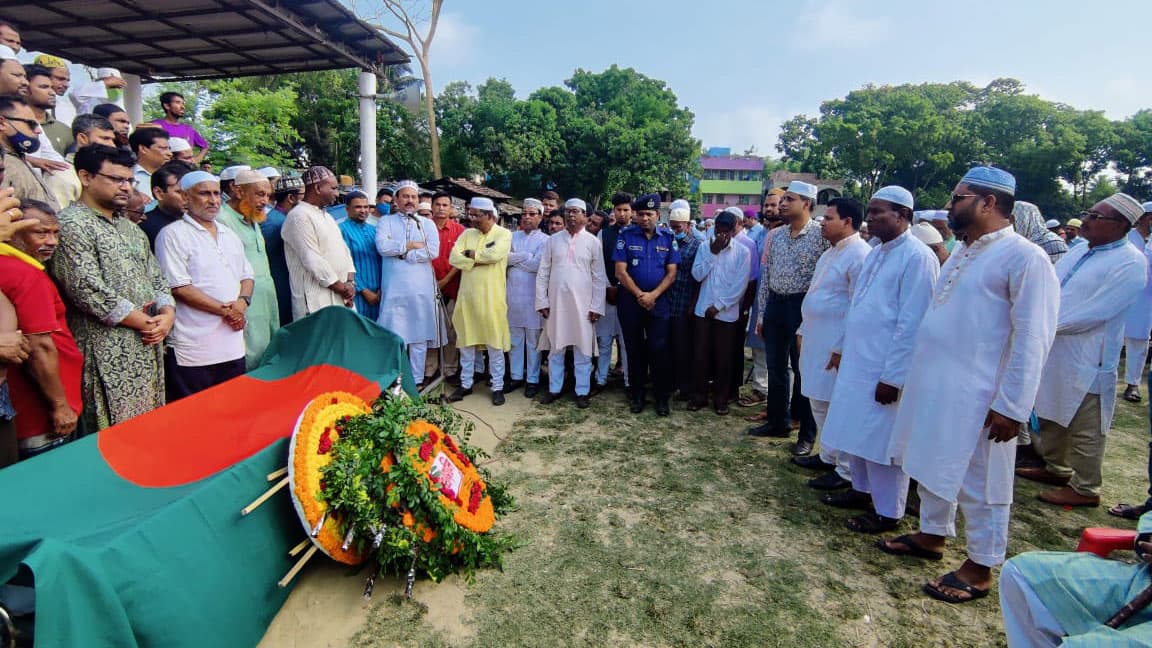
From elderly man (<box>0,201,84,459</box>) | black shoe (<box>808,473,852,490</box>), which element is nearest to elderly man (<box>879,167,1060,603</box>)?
black shoe (<box>808,473,852,490</box>)

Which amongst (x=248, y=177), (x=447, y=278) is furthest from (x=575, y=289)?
(x=248, y=177)

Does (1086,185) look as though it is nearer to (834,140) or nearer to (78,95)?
(834,140)

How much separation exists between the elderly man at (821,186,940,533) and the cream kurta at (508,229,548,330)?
10.9 feet

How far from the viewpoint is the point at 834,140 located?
31.8m

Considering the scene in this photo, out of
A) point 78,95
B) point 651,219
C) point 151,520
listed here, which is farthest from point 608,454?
point 78,95

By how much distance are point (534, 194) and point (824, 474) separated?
84.0ft

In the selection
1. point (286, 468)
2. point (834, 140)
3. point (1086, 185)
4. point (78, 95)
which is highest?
point (834, 140)

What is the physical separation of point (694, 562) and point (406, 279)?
3888 mm

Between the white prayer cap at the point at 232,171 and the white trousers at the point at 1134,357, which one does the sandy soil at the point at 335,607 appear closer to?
the white prayer cap at the point at 232,171

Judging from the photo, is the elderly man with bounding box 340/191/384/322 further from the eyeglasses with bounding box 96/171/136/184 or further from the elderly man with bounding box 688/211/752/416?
the elderly man with bounding box 688/211/752/416

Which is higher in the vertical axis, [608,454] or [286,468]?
[286,468]

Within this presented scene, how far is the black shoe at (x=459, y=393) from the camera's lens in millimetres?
5727

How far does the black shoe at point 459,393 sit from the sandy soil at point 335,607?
2857mm

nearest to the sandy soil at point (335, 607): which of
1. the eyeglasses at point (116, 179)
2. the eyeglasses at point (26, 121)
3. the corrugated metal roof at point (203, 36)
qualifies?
the eyeglasses at point (116, 179)
